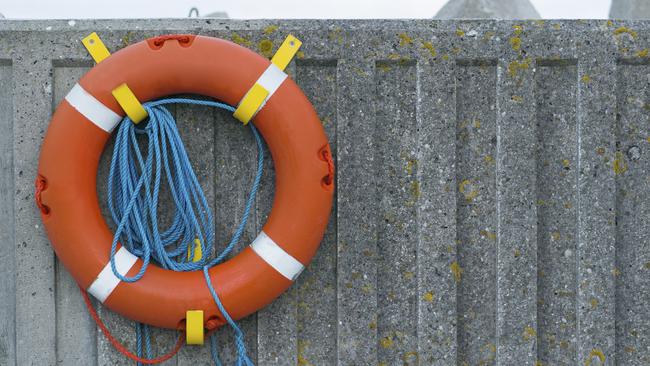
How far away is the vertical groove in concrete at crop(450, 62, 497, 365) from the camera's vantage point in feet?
7.02

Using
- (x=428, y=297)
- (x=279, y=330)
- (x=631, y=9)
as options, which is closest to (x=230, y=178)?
(x=279, y=330)

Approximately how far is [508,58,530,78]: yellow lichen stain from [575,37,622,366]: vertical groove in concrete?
0.51 feet

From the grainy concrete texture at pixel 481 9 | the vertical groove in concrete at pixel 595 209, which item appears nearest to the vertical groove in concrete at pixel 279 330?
the vertical groove in concrete at pixel 595 209

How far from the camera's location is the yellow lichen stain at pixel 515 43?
2137mm

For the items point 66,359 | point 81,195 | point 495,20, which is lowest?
point 66,359

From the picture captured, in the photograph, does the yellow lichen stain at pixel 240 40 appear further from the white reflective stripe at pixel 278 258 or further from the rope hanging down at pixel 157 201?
the white reflective stripe at pixel 278 258

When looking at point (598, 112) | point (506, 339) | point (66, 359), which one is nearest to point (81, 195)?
point (66, 359)

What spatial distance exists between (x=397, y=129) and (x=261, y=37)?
47 cm

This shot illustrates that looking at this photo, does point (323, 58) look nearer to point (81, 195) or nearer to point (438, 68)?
point (438, 68)

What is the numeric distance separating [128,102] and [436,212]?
903 mm

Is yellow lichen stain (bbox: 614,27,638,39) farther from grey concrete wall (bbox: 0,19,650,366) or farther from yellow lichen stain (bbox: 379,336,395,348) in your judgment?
yellow lichen stain (bbox: 379,336,395,348)

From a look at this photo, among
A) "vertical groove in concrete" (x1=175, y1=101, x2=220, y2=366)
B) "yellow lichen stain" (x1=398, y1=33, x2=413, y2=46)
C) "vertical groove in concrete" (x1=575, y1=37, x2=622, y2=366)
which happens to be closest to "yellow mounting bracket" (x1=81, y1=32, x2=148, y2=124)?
"vertical groove in concrete" (x1=175, y1=101, x2=220, y2=366)

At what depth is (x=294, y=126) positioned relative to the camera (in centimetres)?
201

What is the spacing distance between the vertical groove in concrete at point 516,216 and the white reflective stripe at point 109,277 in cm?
104
